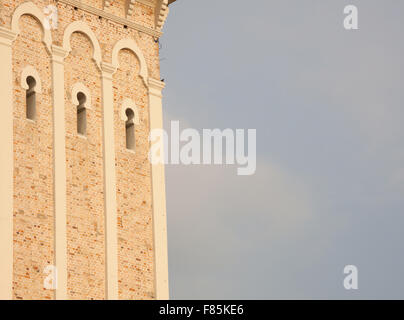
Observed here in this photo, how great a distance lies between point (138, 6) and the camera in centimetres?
3953

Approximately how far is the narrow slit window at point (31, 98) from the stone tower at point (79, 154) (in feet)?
0.08

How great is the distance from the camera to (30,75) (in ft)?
119

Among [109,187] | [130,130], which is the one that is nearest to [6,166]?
[109,187]

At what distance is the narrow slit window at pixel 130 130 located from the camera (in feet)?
125

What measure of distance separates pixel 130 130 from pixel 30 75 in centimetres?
349

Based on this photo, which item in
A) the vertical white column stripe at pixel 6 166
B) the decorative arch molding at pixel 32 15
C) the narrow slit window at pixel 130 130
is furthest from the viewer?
the narrow slit window at pixel 130 130

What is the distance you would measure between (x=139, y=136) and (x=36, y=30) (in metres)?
4.05

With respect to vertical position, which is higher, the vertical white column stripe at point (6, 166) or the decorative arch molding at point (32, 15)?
the decorative arch molding at point (32, 15)

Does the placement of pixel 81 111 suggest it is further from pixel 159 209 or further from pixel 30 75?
pixel 159 209

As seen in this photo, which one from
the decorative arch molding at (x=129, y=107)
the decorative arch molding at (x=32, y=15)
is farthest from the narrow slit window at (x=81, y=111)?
the decorative arch molding at (x=32, y=15)

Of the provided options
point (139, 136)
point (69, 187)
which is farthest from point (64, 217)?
point (139, 136)

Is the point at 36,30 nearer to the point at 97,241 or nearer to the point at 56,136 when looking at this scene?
the point at 56,136

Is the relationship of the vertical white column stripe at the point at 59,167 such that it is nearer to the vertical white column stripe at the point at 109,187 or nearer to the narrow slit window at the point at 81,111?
the narrow slit window at the point at 81,111

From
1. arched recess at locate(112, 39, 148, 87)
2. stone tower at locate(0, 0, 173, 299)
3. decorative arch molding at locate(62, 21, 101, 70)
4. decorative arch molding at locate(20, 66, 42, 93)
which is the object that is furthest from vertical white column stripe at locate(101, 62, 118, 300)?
decorative arch molding at locate(20, 66, 42, 93)
